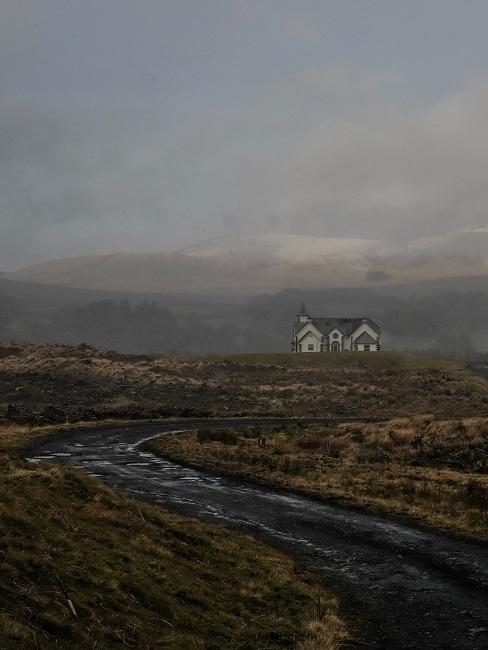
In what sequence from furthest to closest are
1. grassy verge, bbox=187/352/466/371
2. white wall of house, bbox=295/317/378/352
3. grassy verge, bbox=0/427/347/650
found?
1. white wall of house, bbox=295/317/378/352
2. grassy verge, bbox=187/352/466/371
3. grassy verge, bbox=0/427/347/650

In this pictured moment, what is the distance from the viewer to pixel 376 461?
35.5 m

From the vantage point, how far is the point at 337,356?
344ft

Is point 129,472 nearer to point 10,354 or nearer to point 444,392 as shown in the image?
point 444,392

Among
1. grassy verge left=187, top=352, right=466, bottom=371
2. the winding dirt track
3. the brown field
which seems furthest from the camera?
grassy verge left=187, top=352, right=466, bottom=371

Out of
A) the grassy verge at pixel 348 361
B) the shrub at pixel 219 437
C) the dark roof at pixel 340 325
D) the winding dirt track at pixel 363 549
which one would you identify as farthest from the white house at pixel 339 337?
the winding dirt track at pixel 363 549

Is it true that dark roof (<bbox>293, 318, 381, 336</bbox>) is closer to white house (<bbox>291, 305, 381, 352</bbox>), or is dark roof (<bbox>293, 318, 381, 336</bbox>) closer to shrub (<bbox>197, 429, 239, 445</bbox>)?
white house (<bbox>291, 305, 381, 352</bbox>)

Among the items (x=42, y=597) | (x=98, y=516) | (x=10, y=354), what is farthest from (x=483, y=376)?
(x=42, y=597)

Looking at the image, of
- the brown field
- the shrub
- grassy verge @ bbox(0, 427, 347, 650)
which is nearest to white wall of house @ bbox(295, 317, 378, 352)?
the brown field

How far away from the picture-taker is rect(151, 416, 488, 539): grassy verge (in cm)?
2458

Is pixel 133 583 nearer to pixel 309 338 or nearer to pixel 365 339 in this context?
pixel 309 338

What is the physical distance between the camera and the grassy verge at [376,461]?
80.6 ft

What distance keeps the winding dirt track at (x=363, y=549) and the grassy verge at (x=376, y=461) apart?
1.87 m

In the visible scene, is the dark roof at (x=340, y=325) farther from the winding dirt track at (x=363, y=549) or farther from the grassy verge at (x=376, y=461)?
the winding dirt track at (x=363, y=549)

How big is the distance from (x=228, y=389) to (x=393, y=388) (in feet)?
74.4
